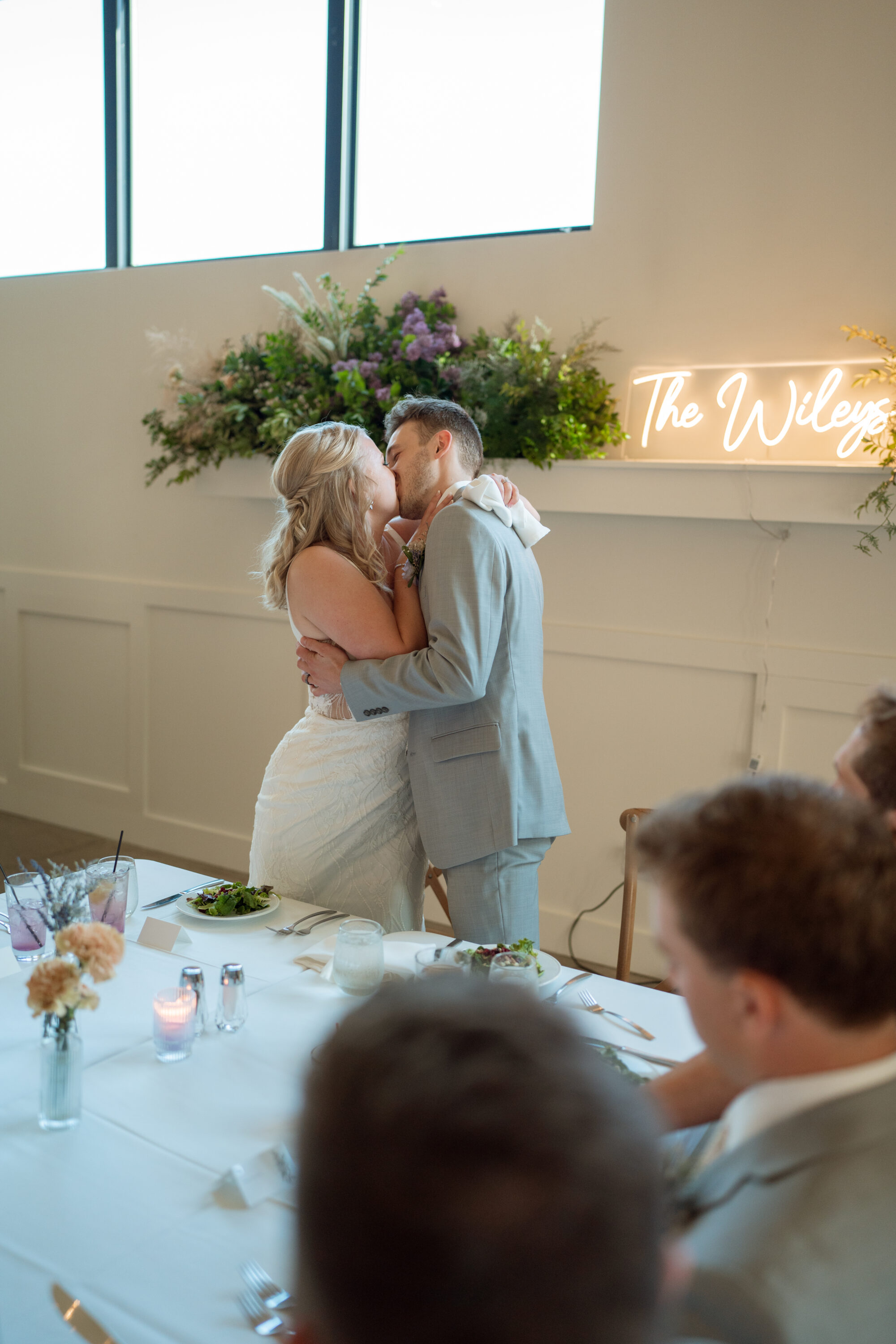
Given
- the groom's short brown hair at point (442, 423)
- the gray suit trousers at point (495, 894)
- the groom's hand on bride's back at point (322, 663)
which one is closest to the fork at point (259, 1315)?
the gray suit trousers at point (495, 894)

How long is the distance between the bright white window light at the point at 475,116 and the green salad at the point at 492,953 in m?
2.56

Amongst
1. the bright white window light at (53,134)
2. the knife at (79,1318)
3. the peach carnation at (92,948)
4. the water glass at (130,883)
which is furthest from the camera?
the bright white window light at (53,134)

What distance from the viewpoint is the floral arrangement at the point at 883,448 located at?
2.62m

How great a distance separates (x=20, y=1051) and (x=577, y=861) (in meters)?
2.29

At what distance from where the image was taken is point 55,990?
1106 millimetres

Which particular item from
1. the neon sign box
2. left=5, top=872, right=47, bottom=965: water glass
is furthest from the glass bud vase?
the neon sign box

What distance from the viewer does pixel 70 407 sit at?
4.36 metres

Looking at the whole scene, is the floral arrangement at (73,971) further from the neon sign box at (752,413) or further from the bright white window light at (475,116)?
the bright white window light at (475,116)

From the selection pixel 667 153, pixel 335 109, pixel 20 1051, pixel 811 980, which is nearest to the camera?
pixel 811 980

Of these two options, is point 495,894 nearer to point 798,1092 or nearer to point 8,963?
point 8,963

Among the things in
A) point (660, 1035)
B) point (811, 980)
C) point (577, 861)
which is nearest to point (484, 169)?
point (577, 861)

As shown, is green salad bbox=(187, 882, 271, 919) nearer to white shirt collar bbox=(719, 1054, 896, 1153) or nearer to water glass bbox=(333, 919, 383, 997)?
water glass bbox=(333, 919, 383, 997)

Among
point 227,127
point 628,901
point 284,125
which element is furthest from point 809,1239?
point 227,127

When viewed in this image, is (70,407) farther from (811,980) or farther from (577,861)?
(811,980)
